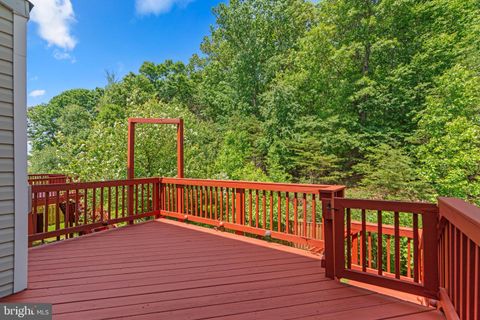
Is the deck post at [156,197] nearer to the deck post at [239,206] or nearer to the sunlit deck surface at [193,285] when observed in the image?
the sunlit deck surface at [193,285]

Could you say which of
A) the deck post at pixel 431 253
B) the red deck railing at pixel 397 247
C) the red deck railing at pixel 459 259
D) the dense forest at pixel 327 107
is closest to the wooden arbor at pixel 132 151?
the dense forest at pixel 327 107

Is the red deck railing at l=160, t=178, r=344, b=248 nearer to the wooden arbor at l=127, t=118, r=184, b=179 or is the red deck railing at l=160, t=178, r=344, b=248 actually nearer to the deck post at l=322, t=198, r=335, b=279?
the deck post at l=322, t=198, r=335, b=279

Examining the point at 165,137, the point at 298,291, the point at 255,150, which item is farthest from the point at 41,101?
the point at 298,291

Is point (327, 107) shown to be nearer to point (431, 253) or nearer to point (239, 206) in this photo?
point (239, 206)

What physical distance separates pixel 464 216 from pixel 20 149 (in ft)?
10.4

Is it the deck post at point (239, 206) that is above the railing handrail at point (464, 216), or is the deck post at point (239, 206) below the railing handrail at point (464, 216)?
below

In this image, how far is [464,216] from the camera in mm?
1431

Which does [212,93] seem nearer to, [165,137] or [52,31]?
[165,137]

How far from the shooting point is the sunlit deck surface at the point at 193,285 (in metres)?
2.06

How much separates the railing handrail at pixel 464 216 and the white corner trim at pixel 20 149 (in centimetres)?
311

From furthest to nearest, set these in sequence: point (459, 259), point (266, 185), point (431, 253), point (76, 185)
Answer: point (76, 185), point (266, 185), point (431, 253), point (459, 259)

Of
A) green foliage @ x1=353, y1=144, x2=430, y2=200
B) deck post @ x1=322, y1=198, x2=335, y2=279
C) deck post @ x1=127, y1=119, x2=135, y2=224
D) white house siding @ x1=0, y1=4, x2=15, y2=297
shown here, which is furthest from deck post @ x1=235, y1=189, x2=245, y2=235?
green foliage @ x1=353, y1=144, x2=430, y2=200

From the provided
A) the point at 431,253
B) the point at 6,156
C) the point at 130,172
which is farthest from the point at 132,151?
the point at 431,253

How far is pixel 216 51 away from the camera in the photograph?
66.7 ft
